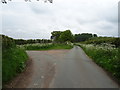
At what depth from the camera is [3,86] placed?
8219 millimetres

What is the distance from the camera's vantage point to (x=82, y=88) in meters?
8.03

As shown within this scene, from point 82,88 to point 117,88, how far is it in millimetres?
1548

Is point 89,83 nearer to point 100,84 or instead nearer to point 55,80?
point 100,84

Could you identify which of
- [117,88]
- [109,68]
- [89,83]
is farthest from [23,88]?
[109,68]

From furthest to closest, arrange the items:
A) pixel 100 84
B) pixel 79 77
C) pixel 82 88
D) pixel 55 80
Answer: pixel 79 77, pixel 55 80, pixel 100 84, pixel 82 88

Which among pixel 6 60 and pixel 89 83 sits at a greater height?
pixel 6 60

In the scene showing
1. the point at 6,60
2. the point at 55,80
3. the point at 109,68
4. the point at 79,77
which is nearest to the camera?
the point at 55,80

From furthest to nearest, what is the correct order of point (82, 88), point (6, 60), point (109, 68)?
1. point (109, 68)
2. point (6, 60)
3. point (82, 88)

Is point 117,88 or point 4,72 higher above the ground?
point 4,72

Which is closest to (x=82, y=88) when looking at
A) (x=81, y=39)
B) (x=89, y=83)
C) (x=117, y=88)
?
(x=89, y=83)

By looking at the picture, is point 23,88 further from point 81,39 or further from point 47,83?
point 81,39

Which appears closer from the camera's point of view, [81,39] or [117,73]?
[117,73]

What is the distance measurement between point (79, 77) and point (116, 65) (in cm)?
241

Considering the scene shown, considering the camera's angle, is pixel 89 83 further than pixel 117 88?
Yes
